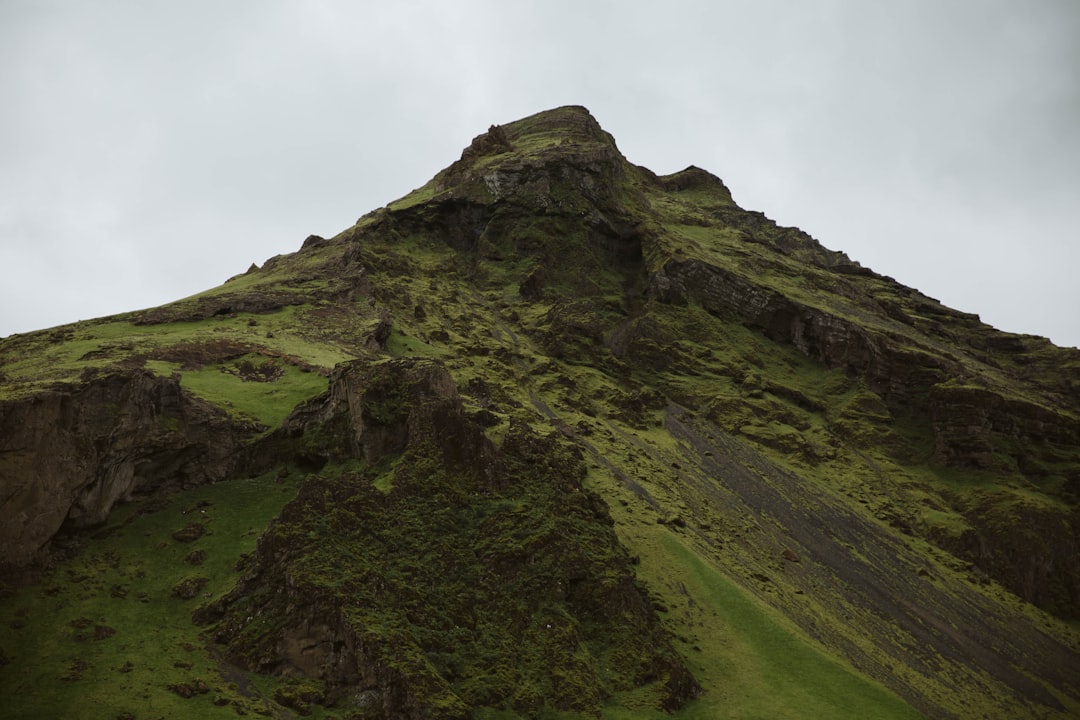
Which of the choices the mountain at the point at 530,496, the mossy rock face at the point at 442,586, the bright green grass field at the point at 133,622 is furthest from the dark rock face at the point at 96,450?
the mossy rock face at the point at 442,586

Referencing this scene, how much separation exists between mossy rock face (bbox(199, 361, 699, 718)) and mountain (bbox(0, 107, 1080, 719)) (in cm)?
21

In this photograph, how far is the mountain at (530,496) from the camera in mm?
43375

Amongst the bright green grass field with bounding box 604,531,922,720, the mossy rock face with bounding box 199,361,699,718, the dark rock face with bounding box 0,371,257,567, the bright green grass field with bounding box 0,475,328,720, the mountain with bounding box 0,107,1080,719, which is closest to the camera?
the bright green grass field with bounding box 0,475,328,720

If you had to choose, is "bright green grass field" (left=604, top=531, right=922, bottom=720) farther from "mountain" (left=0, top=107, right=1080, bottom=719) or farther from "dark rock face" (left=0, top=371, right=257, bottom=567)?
"dark rock face" (left=0, top=371, right=257, bottom=567)

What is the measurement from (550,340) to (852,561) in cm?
5482

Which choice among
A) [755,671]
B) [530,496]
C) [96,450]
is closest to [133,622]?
[96,450]

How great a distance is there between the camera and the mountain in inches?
1708

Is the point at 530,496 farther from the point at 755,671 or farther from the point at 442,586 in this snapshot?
the point at 755,671

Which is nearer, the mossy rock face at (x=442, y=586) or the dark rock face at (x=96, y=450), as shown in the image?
the mossy rock face at (x=442, y=586)

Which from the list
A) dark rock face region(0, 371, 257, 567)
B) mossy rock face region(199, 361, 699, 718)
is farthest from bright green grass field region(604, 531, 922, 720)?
dark rock face region(0, 371, 257, 567)

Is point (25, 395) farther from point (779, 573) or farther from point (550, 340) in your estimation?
point (550, 340)

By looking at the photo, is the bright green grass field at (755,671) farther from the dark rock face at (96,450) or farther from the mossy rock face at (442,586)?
the dark rock face at (96,450)

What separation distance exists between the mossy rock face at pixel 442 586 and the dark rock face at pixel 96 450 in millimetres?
8315

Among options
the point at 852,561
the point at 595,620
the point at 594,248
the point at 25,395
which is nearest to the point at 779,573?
the point at 852,561
